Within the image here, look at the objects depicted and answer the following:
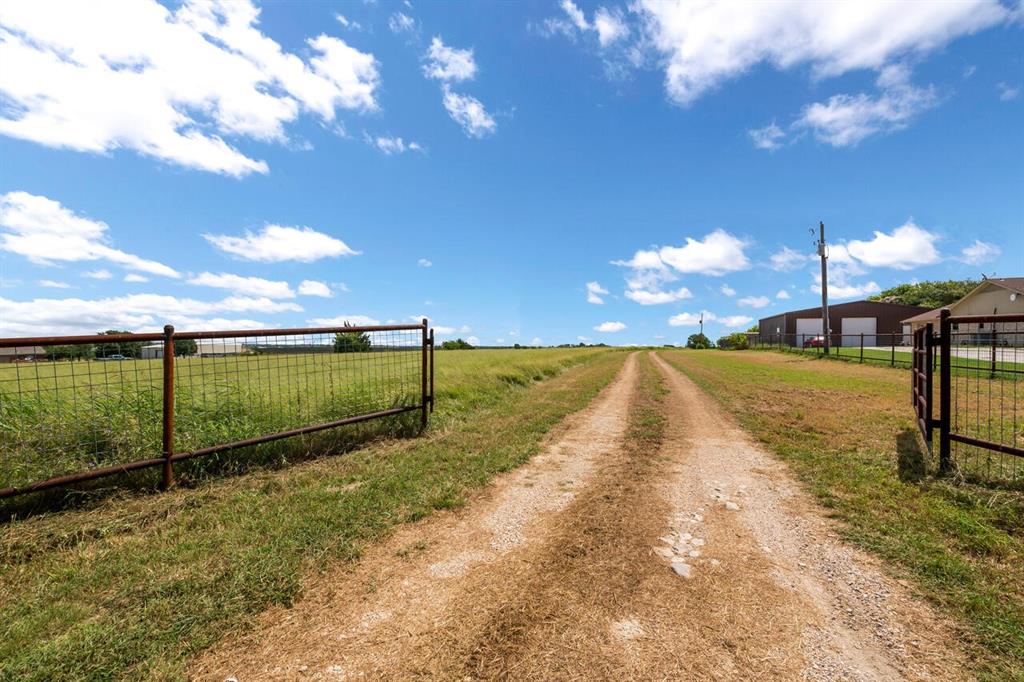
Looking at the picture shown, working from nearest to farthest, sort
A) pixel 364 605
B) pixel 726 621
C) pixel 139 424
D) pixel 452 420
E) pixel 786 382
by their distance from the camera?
1. pixel 726 621
2. pixel 364 605
3. pixel 139 424
4. pixel 452 420
5. pixel 786 382

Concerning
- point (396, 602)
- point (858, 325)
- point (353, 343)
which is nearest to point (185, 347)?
point (353, 343)

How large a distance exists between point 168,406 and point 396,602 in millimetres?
3977

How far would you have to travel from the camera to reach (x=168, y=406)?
4.80 m

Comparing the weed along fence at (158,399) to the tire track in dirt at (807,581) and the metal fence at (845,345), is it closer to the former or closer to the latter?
the tire track in dirt at (807,581)

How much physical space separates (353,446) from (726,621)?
18.4 feet

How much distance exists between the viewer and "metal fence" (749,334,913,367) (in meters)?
25.4

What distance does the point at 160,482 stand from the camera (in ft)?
15.4

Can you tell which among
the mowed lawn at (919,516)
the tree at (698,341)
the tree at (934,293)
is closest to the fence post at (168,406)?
the mowed lawn at (919,516)

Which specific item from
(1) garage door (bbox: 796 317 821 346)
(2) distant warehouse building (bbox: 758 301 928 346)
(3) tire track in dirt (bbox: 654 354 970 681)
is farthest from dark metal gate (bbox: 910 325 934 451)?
(1) garage door (bbox: 796 317 821 346)

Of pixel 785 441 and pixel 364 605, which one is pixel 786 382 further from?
pixel 364 605

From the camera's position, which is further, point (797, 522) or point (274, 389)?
point (274, 389)

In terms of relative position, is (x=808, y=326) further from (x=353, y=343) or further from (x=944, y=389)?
(x=353, y=343)

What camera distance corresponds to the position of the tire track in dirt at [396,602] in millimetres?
2197

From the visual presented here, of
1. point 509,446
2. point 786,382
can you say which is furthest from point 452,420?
point 786,382
